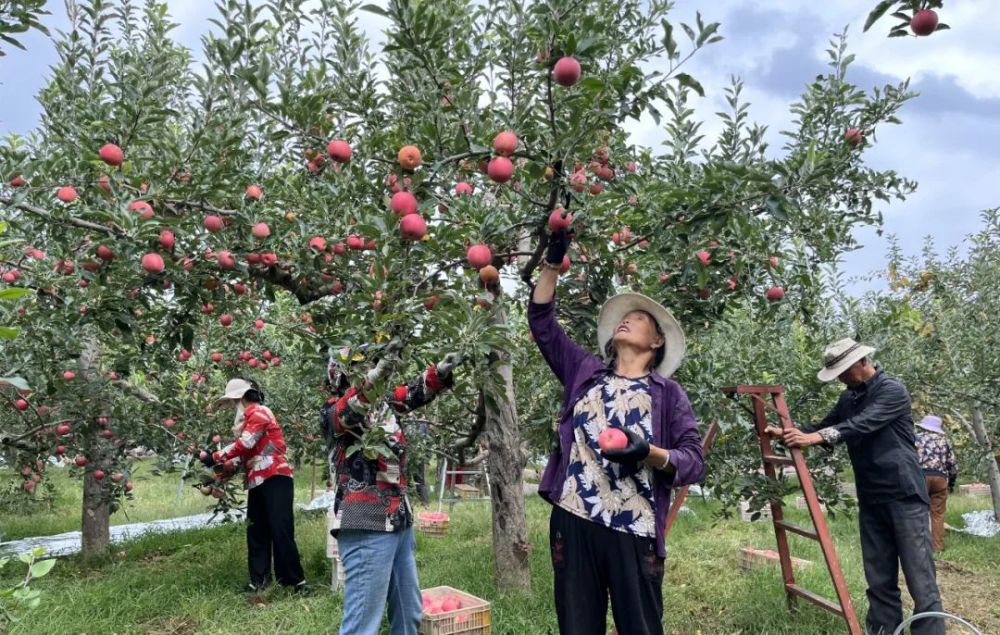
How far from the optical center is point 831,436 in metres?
3.41

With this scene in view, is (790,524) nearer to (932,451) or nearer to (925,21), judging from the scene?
(925,21)

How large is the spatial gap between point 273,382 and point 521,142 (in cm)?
658

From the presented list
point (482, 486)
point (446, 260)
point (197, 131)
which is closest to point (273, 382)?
point (482, 486)

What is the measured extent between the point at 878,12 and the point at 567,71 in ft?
2.37

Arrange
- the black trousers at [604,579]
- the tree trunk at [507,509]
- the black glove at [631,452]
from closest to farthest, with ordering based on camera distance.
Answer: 1. the black glove at [631,452]
2. the black trousers at [604,579]
3. the tree trunk at [507,509]

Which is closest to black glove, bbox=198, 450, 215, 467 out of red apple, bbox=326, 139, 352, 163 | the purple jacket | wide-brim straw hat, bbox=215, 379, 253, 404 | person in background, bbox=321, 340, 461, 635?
wide-brim straw hat, bbox=215, 379, 253, 404

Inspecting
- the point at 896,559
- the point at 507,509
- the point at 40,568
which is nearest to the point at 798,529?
the point at 896,559

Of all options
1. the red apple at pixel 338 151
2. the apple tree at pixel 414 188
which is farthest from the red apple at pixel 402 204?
the red apple at pixel 338 151

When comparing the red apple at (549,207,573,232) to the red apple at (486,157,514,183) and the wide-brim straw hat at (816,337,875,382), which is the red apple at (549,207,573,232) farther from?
the wide-brim straw hat at (816,337,875,382)

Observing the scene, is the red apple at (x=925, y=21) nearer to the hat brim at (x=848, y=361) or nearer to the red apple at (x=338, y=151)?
the red apple at (x=338, y=151)

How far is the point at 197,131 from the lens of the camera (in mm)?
2842

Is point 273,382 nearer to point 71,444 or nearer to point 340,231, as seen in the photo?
point 71,444

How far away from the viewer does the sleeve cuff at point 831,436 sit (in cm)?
340

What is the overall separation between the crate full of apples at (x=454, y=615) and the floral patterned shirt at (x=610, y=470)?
1514mm
